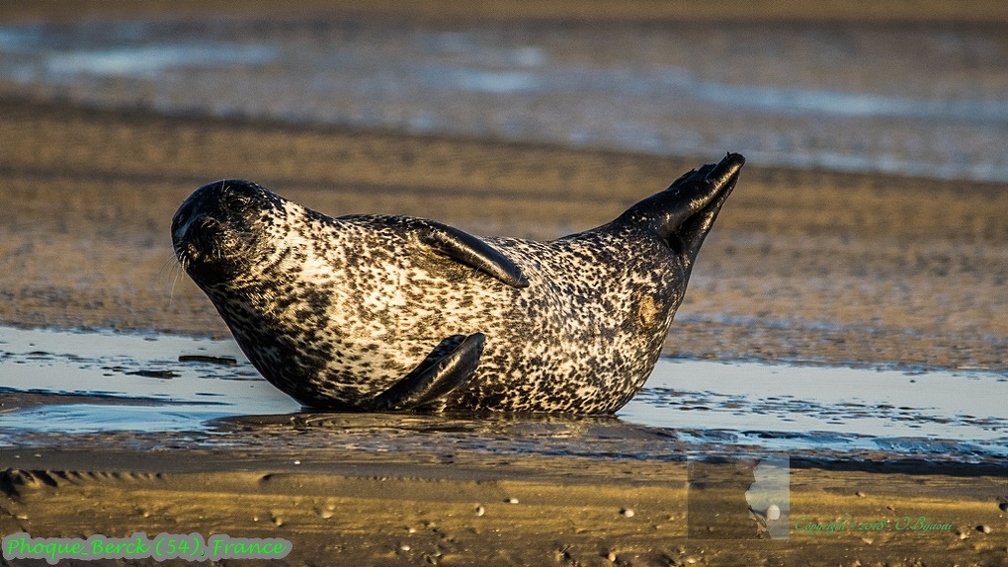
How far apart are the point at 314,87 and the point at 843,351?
12.5m

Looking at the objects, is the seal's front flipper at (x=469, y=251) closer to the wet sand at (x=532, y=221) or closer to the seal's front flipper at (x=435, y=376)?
the seal's front flipper at (x=435, y=376)

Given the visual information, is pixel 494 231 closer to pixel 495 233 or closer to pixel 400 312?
pixel 495 233

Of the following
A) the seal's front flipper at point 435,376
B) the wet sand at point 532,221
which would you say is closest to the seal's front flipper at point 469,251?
the seal's front flipper at point 435,376

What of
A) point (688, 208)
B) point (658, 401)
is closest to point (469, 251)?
point (658, 401)

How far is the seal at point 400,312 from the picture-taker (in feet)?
20.0

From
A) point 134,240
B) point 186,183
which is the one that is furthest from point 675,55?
point 134,240

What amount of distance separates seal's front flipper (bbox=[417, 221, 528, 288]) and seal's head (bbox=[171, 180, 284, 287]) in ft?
1.98

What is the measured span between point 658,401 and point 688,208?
1.11 m

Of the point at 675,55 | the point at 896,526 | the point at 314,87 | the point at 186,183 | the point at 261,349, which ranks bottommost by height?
the point at 896,526

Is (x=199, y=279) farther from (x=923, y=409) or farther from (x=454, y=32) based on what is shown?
(x=454, y=32)

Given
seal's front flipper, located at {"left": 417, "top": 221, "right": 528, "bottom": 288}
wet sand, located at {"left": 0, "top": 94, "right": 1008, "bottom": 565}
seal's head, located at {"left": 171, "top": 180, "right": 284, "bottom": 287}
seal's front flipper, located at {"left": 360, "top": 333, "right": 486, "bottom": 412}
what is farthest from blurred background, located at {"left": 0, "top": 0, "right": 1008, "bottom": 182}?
seal's head, located at {"left": 171, "top": 180, "right": 284, "bottom": 287}

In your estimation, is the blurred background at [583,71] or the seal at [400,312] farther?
the blurred background at [583,71]

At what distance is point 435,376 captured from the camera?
20.1 ft

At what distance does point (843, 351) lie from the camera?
8641 millimetres
